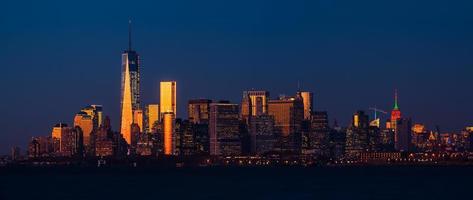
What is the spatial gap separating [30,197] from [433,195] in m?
54.4

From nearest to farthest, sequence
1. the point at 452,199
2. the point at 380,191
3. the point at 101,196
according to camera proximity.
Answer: the point at 452,199
the point at 101,196
the point at 380,191

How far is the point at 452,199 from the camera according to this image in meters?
144

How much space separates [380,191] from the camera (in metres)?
165

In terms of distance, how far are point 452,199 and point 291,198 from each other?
2024cm

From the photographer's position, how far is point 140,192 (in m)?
166

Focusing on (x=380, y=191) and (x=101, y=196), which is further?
(x=380, y=191)

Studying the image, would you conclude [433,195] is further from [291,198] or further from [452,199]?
[291,198]

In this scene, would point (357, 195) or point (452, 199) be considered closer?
point (452, 199)

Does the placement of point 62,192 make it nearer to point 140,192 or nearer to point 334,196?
point 140,192

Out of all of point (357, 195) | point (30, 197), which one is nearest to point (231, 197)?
point (357, 195)

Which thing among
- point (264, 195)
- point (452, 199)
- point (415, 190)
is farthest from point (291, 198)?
→ point (415, 190)

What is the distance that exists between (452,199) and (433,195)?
40.2 ft

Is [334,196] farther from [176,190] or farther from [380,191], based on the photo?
[176,190]

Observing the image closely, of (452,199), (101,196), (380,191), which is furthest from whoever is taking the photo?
(380,191)
